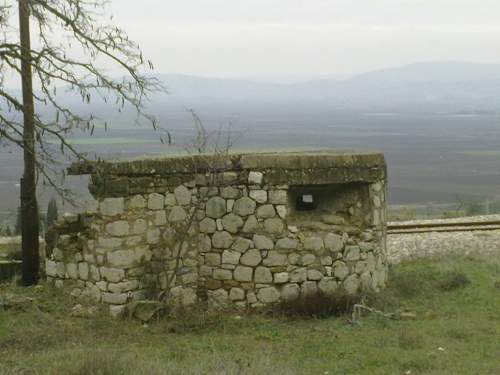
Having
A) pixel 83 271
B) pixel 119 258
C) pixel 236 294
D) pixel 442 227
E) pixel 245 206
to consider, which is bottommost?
pixel 236 294

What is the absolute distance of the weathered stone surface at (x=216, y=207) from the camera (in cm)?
1040

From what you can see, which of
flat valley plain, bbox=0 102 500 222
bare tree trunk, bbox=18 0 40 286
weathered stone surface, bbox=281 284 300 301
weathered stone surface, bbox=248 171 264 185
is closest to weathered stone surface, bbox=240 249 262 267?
weathered stone surface, bbox=281 284 300 301

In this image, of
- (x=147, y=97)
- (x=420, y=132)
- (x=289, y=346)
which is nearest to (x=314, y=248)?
(x=289, y=346)

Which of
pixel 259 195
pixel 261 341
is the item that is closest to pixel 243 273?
pixel 259 195

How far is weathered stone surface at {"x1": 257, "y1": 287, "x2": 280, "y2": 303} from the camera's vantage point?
10.3 meters

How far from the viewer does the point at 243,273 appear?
10.4 m

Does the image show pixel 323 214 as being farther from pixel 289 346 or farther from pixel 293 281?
pixel 289 346

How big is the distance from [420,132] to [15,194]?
91.4 m

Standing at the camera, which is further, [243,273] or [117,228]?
[243,273]

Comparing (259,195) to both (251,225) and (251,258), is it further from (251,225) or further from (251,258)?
(251,258)

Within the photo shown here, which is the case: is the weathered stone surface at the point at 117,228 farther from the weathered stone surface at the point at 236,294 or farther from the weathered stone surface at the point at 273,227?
the weathered stone surface at the point at 273,227

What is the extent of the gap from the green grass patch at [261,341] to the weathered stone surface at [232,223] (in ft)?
3.73

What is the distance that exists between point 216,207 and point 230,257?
69 centimetres

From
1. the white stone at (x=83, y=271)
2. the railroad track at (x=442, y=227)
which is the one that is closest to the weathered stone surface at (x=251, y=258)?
the white stone at (x=83, y=271)
